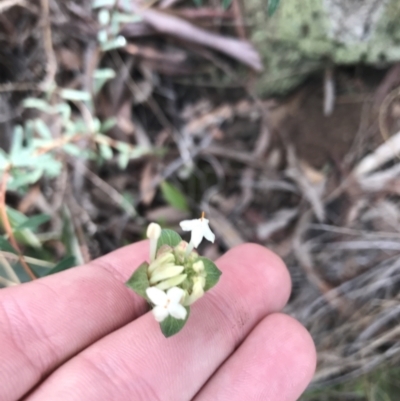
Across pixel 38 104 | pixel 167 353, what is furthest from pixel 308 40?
pixel 167 353

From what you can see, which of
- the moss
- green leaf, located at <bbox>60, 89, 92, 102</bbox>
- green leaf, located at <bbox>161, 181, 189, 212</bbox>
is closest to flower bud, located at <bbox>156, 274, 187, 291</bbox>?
green leaf, located at <bbox>161, 181, 189, 212</bbox>

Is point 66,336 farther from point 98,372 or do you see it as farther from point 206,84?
point 206,84

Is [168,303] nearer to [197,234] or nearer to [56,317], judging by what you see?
[197,234]

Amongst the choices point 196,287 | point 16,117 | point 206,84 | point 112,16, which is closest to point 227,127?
point 206,84

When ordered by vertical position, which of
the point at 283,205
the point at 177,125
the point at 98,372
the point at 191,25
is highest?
Answer: the point at 191,25

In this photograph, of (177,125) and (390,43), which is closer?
(390,43)

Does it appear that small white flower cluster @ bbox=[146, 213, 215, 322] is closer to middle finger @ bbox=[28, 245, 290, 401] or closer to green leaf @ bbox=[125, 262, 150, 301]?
green leaf @ bbox=[125, 262, 150, 301]

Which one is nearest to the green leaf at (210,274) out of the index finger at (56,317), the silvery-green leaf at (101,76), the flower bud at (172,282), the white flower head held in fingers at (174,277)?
the white flower head held in fingers at (174,277)
